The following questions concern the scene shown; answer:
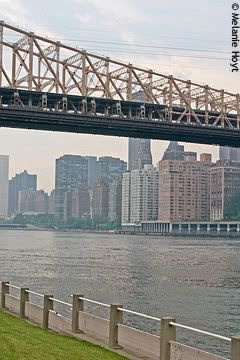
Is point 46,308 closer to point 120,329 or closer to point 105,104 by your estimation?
point 120,329

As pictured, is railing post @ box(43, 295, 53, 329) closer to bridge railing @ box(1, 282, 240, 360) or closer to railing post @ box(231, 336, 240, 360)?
bridge railing @ box(1, 282, 240, 360)

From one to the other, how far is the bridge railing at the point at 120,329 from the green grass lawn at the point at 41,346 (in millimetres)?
372

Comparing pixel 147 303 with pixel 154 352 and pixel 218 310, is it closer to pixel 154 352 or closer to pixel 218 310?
pixel 218 310

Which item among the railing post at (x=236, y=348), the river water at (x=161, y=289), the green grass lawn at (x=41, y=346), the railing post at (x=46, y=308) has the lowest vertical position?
the river water at (x=161, y=289)

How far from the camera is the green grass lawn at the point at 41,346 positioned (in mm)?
9516

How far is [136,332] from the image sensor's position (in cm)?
1055

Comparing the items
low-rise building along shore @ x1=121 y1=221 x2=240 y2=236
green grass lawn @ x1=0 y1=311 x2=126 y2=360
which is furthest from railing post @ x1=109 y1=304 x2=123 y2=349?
low-rise building along shore @ x1=121 y1=221 x2=240 y2=236

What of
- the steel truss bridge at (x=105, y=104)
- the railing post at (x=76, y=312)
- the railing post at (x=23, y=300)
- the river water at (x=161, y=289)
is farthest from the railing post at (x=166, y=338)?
the steel truss bridge at (x=105, y=104)

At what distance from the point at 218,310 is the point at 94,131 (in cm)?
4279

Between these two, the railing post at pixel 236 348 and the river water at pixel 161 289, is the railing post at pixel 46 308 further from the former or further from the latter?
the railing post at pixel 236 348

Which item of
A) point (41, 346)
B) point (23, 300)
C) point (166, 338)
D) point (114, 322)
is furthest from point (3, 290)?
point (166, 338)

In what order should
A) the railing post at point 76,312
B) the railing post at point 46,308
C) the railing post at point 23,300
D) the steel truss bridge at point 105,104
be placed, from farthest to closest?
1. the steel truss bridge at point 105,104
2. the railing post at point 23,300
3. the railing post at point 46,308
4. the railing post at point 76,312

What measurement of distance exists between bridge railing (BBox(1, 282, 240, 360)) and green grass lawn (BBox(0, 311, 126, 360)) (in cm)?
Result: 37

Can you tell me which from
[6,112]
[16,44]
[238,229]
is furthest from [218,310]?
[238,229]
